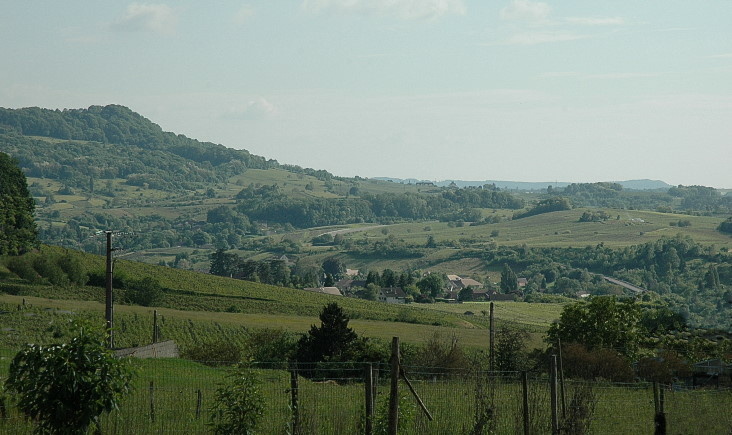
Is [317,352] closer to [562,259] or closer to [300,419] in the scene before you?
[300,419]

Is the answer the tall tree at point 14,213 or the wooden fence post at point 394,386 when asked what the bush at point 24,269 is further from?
the wooden fence post at point 394,386

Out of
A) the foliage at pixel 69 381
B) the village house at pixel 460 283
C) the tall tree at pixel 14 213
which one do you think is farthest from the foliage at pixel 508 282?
the foliage at pixel 69 381

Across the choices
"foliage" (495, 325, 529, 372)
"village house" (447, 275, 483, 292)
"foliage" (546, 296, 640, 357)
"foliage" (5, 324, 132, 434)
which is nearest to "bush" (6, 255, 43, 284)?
"foliage" (495, 325, 529, 372)

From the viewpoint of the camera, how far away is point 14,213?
265 feet

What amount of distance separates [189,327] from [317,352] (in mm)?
25441

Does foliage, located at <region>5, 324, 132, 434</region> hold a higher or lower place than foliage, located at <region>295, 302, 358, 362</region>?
higher

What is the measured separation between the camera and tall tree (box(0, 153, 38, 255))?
259ft

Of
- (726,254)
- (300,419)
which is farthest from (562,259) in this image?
(300,419)

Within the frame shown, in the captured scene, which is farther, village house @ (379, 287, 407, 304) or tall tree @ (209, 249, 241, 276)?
tall tree @ (209, 249, 241, 276)

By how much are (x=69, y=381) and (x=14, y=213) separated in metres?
Result: 75.0

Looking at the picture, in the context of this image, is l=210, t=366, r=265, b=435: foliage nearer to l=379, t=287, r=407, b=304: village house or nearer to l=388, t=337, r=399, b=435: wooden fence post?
l=388, t=337, r=399, b=435: wooden fence post

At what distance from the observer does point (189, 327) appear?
205ft

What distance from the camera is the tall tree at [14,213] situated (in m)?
78.9

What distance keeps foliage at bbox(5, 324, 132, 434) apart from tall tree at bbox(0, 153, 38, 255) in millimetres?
71530
